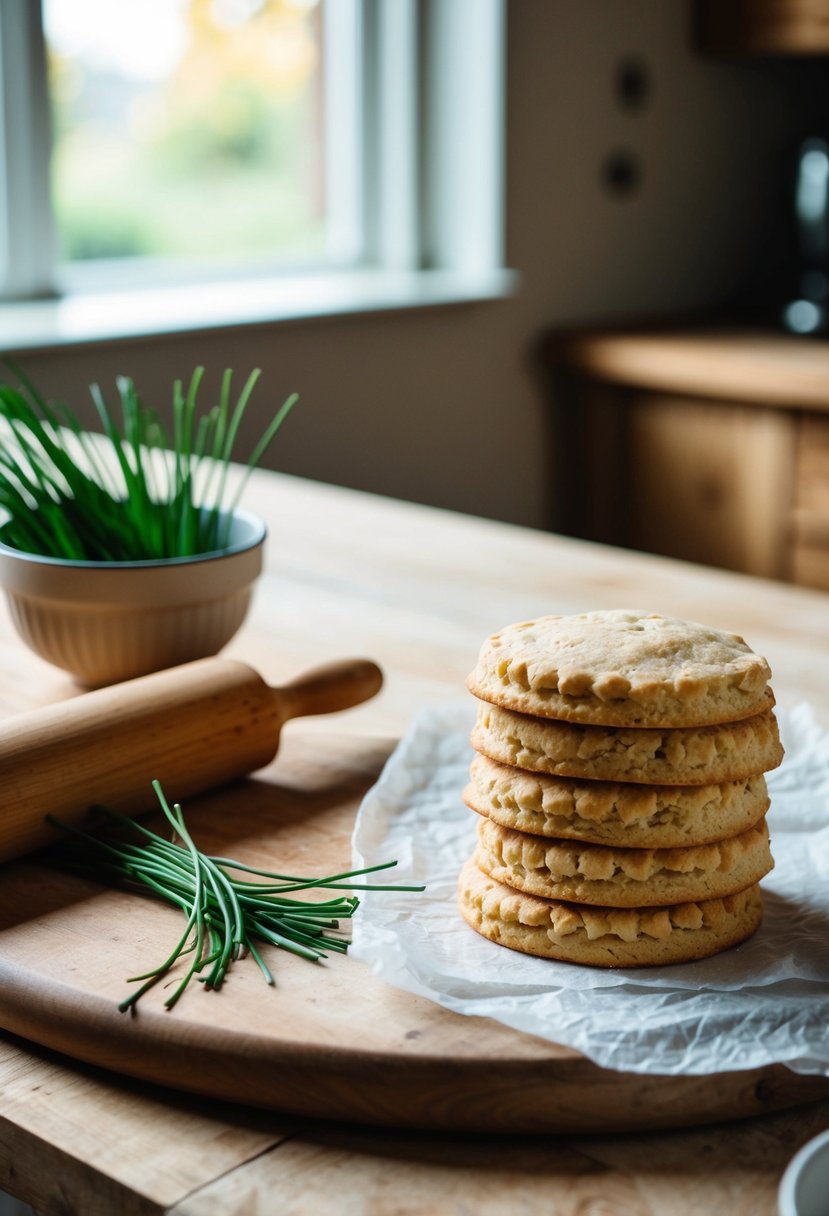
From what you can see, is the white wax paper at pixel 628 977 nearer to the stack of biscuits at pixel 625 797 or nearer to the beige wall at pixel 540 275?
the stack of biscuits at pixel 625 797

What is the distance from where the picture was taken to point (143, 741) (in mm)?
812

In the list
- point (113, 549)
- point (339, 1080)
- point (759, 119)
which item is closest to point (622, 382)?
point (759, 119)

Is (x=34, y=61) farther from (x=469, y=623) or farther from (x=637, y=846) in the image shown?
(x=637, y=846)

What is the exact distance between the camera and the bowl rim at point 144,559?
3.06 ft

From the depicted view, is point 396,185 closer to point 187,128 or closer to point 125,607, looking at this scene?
point 187,128

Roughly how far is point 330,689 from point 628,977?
355 millimetres

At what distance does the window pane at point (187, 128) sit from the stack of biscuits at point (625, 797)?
2184 mm

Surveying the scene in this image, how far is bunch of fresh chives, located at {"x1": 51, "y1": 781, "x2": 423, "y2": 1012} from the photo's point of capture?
0.65 m

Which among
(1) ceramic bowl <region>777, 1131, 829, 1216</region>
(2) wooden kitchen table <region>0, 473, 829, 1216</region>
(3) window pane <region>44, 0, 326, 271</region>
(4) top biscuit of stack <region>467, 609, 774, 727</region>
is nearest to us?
(1) ceramic bowl <region>777, 1131, 829, 1216</region>

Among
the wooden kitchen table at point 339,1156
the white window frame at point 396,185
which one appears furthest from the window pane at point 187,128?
the wooden kitchen table at point 339,1156

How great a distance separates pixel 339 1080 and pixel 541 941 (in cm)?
12

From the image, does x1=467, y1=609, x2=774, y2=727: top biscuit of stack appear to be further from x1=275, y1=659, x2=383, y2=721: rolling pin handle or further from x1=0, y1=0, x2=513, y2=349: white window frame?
x1=0, y1=0, x2=513, y2=349: white window frame

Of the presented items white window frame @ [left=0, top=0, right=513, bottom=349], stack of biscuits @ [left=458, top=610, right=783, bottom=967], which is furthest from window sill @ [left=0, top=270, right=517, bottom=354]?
stack of biscuits @ [left=458, top=610, right=783, bottom=967]

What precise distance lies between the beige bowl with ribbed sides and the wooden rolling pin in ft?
0.25
